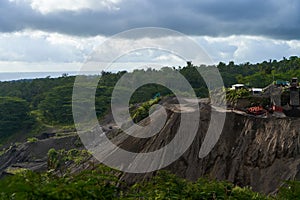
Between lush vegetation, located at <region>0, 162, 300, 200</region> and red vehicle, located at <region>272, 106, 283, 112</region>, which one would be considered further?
red vehicle, located at <region>272, 106, 283, 112</region>

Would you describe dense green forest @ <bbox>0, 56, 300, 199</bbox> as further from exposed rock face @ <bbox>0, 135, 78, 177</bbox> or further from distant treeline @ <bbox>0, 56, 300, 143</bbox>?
exposed rock face @ <bbox>0, 135, 78, 177</bbox>

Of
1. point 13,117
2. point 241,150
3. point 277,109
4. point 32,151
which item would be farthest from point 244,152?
point 13,117

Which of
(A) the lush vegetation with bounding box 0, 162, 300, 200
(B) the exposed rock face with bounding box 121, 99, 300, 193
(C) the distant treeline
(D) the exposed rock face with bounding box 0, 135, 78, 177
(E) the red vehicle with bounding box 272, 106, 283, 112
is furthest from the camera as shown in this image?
(C) the distant treeline

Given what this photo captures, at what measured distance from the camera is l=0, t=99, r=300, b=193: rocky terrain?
24.4 meters

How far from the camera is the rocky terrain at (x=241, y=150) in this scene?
960 inches

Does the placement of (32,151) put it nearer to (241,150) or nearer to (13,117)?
(13,117)

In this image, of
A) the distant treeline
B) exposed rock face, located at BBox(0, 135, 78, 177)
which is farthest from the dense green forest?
exposed rock face, located at BBox(0, 135, 78, 177)

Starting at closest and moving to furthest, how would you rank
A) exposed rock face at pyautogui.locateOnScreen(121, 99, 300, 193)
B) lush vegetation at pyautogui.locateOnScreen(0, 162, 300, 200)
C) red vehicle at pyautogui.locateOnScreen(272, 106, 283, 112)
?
lush vegetation at pyautogui.locateOnScreen(0, 162, 300, 200), exposed rock face at pyautogui.locateOnScreen(121, 99, 300, 193), red vehicle at pyautogui.locateOnScreen(272, 106, 283, 112)

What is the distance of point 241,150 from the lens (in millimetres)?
27031

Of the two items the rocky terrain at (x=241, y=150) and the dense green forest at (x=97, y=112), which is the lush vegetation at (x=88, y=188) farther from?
the rocky terrain at (x=241, y=150)

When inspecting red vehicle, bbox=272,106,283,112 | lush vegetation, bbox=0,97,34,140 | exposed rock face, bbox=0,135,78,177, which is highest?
red vehicle, bbox=272,106,283,112

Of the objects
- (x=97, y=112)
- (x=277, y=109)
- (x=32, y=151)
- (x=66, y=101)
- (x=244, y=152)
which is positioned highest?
(x=277, y=109)

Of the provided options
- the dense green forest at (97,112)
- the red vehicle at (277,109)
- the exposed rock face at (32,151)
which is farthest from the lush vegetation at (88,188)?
the exposed rock face at (32,151)

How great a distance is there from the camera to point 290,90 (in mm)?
35688
